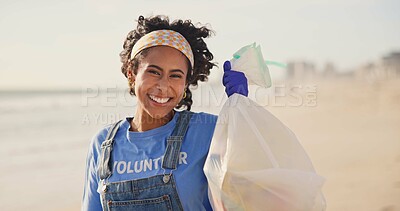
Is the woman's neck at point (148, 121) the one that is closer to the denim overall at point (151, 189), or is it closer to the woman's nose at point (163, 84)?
the denim overall at point (151, 189)

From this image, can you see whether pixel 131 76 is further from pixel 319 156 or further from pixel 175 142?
pixel 319 156

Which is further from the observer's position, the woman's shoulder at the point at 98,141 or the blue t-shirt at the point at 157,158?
the woman's shoulder at the point at 98,141

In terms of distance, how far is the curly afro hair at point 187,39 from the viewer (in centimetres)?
257

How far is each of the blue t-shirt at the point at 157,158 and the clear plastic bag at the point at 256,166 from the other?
0.12m

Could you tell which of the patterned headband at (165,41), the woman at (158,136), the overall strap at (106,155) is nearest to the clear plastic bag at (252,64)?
the woman at (158,136)

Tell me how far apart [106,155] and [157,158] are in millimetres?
261

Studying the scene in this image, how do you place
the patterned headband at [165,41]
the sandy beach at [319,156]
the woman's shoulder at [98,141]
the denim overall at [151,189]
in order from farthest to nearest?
the sandy beach at [319,156] < the woman's shoulder at [98,141] < the patterned headband at [165,41] < the denim overall at [151,189]

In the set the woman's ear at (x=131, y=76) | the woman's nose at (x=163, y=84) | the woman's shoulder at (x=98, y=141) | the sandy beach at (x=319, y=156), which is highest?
the woman's ear at (x=131, y=76)

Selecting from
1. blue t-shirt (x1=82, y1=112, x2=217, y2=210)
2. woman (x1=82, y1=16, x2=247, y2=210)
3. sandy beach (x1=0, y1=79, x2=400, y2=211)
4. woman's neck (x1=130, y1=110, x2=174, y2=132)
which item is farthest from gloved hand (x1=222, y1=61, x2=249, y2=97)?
sandy beach (x1=0, y1=79, x2=400, y2=211)

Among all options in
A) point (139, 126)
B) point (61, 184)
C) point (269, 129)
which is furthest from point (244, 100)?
point (61, 184)

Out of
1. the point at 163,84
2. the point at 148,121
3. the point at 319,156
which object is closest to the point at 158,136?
the point at 148,121

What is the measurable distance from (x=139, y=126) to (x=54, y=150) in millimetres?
5860

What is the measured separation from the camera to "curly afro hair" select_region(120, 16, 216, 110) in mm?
2570

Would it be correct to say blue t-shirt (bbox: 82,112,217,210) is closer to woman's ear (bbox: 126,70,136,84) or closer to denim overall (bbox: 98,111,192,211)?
denim overall (bbox: 98,111,192,211)
